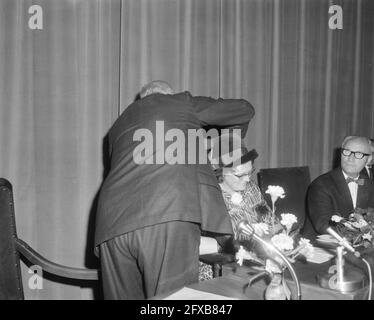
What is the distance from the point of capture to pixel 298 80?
4539mm

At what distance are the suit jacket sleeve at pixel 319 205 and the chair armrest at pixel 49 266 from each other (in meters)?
1.71

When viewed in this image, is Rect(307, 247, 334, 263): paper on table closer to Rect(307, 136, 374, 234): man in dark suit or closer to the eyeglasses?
Rect(307, 136, 374, 234): man in dark suit

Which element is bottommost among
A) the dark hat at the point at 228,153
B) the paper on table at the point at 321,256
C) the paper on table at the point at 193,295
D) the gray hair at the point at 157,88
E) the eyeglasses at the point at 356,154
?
the paper on table at the point at 321,256

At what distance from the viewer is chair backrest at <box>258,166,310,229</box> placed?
359cm

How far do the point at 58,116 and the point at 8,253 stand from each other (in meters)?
1.50

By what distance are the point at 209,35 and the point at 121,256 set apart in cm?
237

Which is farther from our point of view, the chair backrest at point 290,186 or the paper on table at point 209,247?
the chair backrest at point 290,186

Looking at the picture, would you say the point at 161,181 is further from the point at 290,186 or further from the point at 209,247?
the point at 290,186

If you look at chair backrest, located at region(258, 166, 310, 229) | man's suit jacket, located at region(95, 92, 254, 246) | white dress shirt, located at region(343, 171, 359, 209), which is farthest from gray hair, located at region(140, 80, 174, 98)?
white dress shirt, located at region(343, 171, 359, 209)

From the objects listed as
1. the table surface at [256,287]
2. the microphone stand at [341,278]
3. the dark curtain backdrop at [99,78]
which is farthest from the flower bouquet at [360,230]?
the dark curtain backdrop at [99,78]

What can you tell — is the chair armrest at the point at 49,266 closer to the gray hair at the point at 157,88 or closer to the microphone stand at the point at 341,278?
the gray hair at the point at 157,88

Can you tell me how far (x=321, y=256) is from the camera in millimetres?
2137

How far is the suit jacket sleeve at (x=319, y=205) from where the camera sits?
10.7ft

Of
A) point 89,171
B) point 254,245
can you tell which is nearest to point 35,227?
point 89,171
